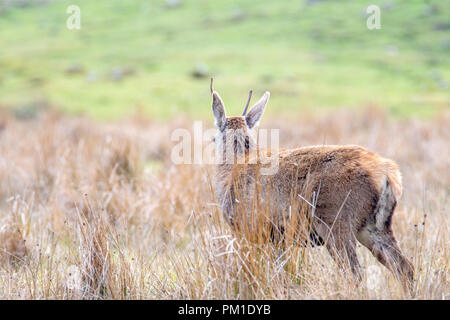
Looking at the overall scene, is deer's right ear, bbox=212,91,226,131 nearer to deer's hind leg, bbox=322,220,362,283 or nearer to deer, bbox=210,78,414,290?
deer, bbox=210,78,414,290

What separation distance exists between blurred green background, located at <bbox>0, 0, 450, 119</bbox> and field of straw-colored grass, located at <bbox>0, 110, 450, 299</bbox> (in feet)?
23.9

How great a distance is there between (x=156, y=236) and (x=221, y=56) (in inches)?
943

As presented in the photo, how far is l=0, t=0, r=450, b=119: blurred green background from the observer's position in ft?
66.5

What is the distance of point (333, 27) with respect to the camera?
1351 inches

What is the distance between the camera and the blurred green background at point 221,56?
20.3 meters

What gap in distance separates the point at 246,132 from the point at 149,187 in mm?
2708

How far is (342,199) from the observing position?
3.96 metres

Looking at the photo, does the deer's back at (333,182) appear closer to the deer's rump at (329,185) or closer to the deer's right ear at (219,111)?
the deer's rump at (329,185)

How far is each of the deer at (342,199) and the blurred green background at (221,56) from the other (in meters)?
11.4

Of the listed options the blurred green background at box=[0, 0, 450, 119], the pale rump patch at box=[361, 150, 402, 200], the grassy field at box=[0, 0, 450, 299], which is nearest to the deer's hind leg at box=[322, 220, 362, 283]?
the grassy field at box=[0, 0, 450, 299]

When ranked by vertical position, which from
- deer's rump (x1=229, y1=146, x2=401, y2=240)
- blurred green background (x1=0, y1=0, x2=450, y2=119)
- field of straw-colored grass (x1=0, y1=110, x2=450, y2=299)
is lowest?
field of straw-colored grass (x1=0, y1=110, x2=450, y2=299)

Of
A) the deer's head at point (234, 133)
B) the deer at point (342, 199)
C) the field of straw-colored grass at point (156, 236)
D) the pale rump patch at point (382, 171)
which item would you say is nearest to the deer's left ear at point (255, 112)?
the deer's head at point (234, 133)

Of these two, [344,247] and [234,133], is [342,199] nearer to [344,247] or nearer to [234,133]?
[344,247]

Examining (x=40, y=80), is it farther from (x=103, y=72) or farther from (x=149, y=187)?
(x=149, y=187)
